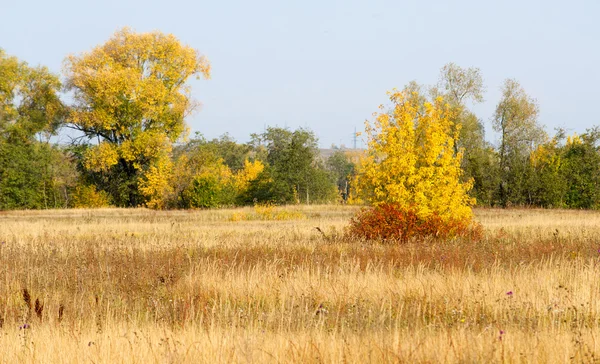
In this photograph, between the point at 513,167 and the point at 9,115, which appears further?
the point at 9,115

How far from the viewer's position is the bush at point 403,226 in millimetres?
16812

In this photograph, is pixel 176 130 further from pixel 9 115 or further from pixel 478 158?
pixel 478 158

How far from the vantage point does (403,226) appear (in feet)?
56.0

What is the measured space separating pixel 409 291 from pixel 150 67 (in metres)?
44.0

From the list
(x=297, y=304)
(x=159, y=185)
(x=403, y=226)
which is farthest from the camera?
(x=159, y=185)

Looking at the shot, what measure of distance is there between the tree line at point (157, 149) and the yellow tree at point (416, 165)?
2711cm

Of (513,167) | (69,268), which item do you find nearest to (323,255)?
(69,268)

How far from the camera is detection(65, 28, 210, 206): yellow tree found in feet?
157

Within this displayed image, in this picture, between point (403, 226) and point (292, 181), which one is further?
point (292, 181)

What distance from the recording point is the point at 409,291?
30.8 feet

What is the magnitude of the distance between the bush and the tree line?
27.4 meters

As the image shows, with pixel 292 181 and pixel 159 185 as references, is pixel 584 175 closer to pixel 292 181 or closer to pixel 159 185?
pixel 292 181

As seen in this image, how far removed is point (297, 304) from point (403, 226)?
8.72 metres

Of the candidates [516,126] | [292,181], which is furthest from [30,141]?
[516,126]
